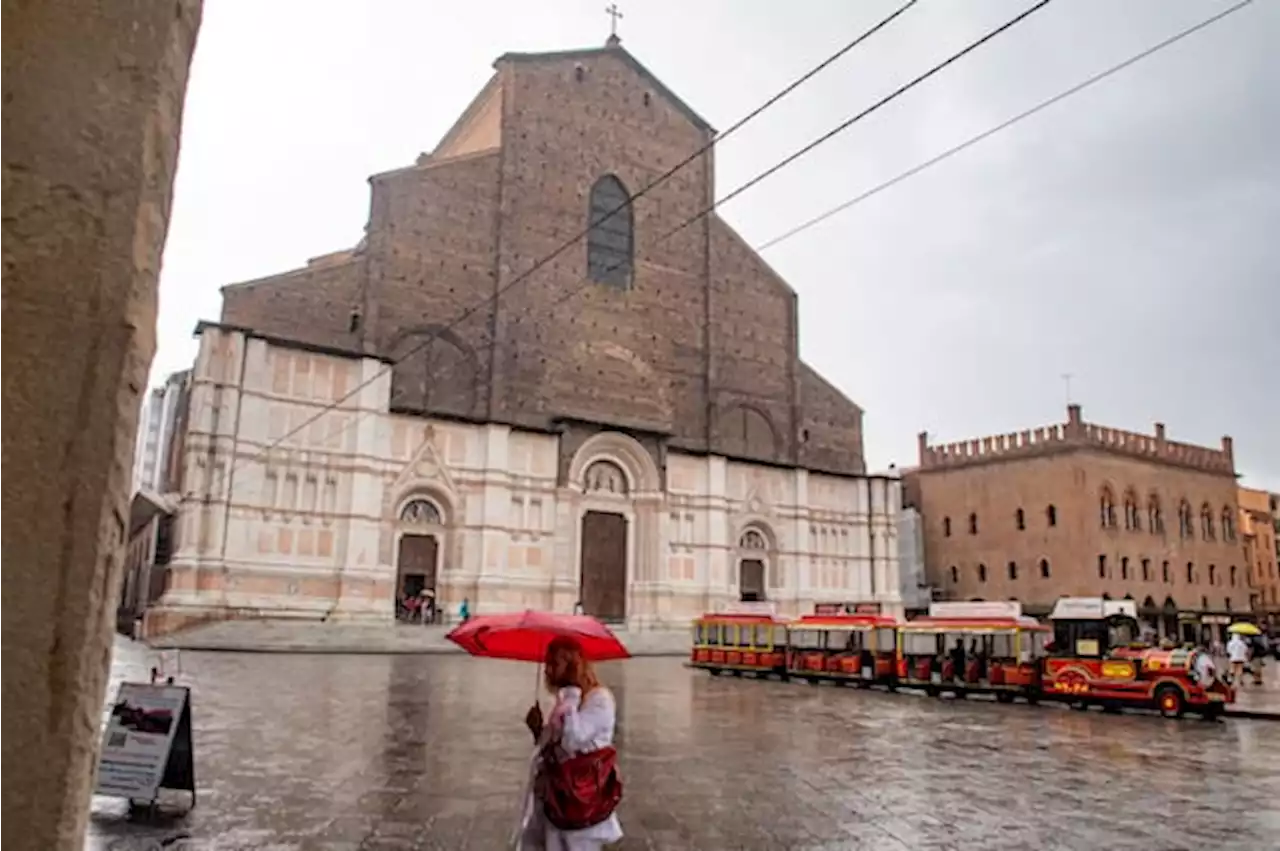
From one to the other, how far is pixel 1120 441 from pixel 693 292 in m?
20.6

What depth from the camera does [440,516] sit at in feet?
93.8

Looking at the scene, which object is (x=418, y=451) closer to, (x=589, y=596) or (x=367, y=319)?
(x=367, y=319)

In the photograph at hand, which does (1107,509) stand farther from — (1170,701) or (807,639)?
(1170,701)

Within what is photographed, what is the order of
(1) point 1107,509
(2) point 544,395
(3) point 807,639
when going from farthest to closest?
(1) point 1107,509
(2) point 544,395
(3) point 807,639

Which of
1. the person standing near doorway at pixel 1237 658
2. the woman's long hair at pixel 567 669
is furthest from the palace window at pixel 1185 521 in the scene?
the woman's long hair at pixel 567 669

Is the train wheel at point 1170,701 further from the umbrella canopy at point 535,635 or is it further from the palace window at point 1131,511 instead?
the palace window at point 1131,511

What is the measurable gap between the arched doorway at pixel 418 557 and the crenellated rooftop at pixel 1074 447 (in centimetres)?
2563

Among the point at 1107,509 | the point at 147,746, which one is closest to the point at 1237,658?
the point at 1107,509

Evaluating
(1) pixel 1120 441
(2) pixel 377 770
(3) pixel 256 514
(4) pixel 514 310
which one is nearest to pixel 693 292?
(4) pixel 514 310

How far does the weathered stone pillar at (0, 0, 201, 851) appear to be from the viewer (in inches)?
53.9

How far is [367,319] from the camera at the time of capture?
2798 centimetres

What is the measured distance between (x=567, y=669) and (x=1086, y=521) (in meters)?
38.3

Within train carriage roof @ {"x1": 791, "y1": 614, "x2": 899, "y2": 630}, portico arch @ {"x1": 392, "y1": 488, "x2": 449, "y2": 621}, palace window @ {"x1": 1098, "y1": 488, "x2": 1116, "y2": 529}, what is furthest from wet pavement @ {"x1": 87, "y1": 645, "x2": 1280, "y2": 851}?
palace window @ {"x1": 1098, "y1": 488, "x2": 1116, "y2": 529}

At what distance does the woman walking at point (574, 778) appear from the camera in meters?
3.88
